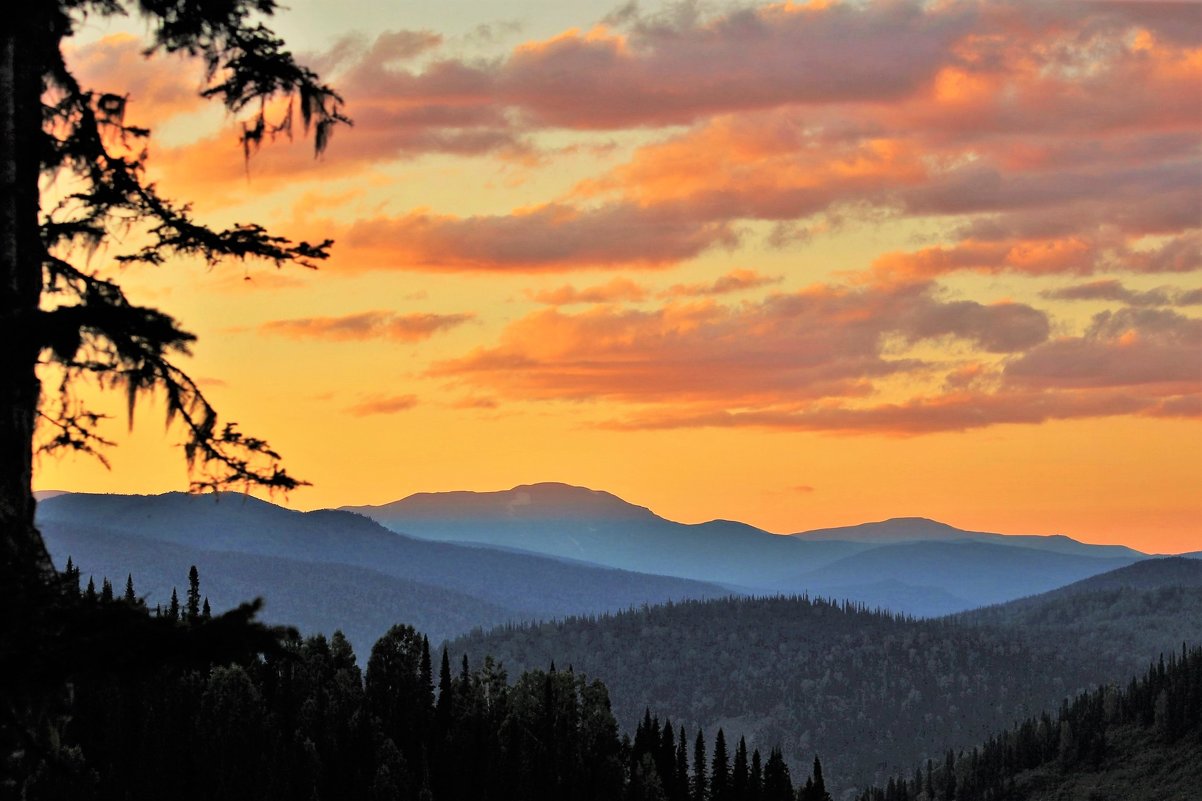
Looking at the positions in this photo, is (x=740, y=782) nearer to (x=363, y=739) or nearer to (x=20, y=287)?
(x=363, y=739)

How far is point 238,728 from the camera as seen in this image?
14150 centimetres

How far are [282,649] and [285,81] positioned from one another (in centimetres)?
735

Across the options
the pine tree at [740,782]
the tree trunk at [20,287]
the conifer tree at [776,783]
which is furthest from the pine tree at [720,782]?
the tree trunk at [20,287]

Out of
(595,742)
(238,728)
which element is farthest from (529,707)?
(238,728)

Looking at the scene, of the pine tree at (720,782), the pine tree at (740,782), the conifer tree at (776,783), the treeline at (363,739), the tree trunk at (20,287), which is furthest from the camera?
the conifer tree at (776,783)

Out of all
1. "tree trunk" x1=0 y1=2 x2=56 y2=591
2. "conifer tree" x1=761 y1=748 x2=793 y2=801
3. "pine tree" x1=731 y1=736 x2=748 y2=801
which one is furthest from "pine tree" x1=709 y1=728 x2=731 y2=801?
"tree trunk" x1=0 y1=2 x2=56 y2=591

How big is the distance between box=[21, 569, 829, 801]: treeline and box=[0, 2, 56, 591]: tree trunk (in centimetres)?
10010

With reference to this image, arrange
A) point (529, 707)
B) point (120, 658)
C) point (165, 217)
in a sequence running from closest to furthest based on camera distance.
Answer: point (120, 658) → point (165, 217) → point (529, 707)

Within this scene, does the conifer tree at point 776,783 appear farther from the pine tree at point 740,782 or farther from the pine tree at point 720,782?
the pine tree at point 720,782

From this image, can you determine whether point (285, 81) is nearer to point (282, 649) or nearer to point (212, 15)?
point (212, 15)

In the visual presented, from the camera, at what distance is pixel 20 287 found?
17641 millimetres

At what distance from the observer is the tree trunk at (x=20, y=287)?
Answer: 1591cm

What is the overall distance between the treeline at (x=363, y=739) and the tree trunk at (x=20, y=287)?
Answer: 3941 inches

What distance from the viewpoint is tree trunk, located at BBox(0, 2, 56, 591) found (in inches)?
627
